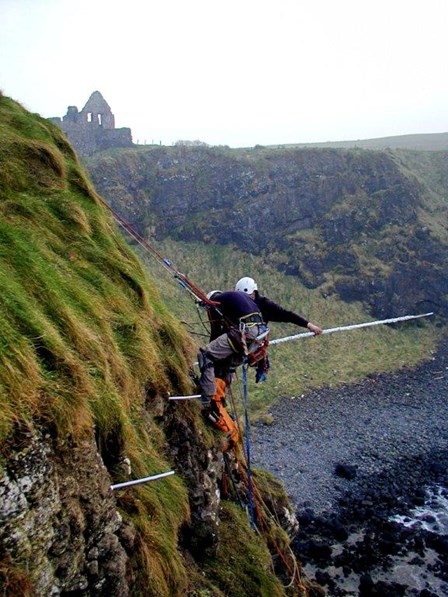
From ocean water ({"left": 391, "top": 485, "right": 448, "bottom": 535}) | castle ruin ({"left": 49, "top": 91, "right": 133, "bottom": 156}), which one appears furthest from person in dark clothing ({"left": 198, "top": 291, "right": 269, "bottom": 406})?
castle ruin ({"left": 49, "top": 91, "right": 133, "bottom": 156})

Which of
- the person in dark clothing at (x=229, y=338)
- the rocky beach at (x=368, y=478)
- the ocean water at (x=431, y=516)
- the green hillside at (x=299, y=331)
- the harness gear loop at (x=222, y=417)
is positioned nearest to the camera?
the person in dark clothing at (x=229, y=338)

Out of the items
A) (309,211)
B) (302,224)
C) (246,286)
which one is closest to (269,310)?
(246,286)

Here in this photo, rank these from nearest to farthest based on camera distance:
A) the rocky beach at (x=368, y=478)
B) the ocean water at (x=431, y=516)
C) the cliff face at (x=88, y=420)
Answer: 1. the cliff face at (x=88, y=420)
2. the rocky beach at (x=368, y=478)
3. the ocean water at (x=431, y=516)

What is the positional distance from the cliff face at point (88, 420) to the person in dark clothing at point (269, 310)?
1425 mm

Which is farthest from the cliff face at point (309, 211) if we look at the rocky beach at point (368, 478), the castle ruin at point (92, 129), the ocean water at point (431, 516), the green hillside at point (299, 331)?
the ocean water at point (431, 516)

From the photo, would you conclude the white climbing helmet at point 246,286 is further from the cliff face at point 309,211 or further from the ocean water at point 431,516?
the cliff face at point 309,211

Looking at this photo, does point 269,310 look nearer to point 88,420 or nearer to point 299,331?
point 88,420

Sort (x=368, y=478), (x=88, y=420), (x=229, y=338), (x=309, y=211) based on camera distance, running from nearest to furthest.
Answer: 1. (x=88, y=420)
2. (x=229, y=338)
3. (x=368, y=478)
4. (x=309, y=211)

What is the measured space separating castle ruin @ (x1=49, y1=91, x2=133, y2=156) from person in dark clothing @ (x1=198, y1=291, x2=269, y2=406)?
64.4 metres

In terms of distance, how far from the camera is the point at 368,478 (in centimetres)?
2347

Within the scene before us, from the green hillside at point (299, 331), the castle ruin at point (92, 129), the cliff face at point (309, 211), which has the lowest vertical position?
the green hillside at point (299, 331)

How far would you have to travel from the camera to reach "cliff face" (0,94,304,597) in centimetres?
368

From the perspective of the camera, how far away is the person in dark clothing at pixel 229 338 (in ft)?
24.9

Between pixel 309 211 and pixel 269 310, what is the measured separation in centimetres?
5149
